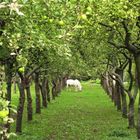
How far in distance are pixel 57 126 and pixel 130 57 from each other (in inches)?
296

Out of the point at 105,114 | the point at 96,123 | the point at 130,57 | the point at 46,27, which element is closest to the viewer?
the point at 46,27

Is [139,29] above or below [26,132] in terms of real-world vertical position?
above

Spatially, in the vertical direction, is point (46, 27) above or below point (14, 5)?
above

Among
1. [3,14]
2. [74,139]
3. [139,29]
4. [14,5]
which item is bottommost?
[74,139]

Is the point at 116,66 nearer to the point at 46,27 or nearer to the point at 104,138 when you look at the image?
the point at 104,138

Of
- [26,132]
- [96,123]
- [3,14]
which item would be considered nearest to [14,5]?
[3,14]

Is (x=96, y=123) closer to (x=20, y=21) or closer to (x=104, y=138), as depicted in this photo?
(x=104, y=138)

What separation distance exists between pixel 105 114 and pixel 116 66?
7556mm

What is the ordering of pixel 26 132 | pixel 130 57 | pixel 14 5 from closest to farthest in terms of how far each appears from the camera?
pixel 14 5
pixel 26 132
pixel 130 57

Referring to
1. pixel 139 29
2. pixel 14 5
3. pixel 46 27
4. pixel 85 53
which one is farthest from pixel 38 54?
pixel 14 5

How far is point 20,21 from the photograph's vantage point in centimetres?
1009

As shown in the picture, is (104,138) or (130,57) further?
(130,57)

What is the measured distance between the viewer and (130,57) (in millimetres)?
28938

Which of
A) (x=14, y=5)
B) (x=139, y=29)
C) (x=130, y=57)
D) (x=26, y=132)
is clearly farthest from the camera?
(x=130, y=57)
